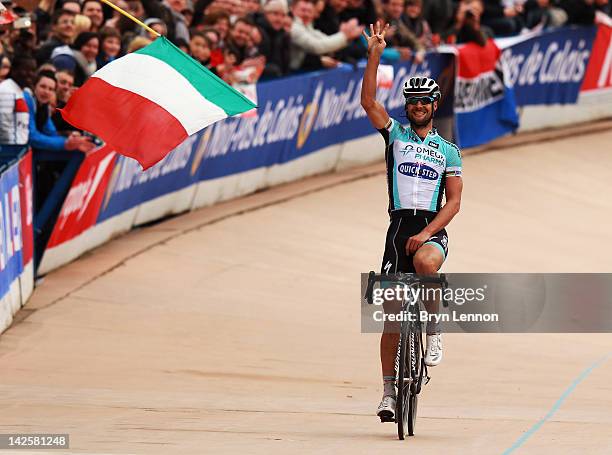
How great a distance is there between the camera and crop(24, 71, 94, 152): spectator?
12.9m

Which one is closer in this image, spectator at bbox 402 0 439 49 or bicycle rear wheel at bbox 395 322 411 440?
bicycle rear wheel at bbox 395 322 411 440

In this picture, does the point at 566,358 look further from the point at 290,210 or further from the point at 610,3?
the point at 610,3

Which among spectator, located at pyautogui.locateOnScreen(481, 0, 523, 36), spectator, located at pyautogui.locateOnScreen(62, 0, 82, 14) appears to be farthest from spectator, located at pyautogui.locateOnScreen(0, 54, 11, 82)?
spectator, located at pyautogui.locateOnScreen(481, 0, 523, 36)

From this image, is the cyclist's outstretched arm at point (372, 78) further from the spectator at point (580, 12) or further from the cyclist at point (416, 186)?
the spectator at point (580, 12)

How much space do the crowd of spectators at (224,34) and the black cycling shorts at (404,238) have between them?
3.42m

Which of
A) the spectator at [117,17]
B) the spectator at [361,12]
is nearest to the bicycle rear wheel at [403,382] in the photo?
the spectator at [117,17]

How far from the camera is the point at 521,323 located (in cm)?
1275

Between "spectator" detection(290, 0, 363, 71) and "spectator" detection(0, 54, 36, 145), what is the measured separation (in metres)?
5.49

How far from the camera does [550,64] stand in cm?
2323

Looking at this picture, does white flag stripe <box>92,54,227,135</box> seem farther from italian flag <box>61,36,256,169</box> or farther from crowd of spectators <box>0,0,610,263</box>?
crowd of spectators <box>0,0,610,263</box>

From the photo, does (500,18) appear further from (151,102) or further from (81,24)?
(151,102)

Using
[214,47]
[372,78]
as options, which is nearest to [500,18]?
[214,47]

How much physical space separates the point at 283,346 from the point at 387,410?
10.7 ft

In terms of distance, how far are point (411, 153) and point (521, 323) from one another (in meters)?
4.19
